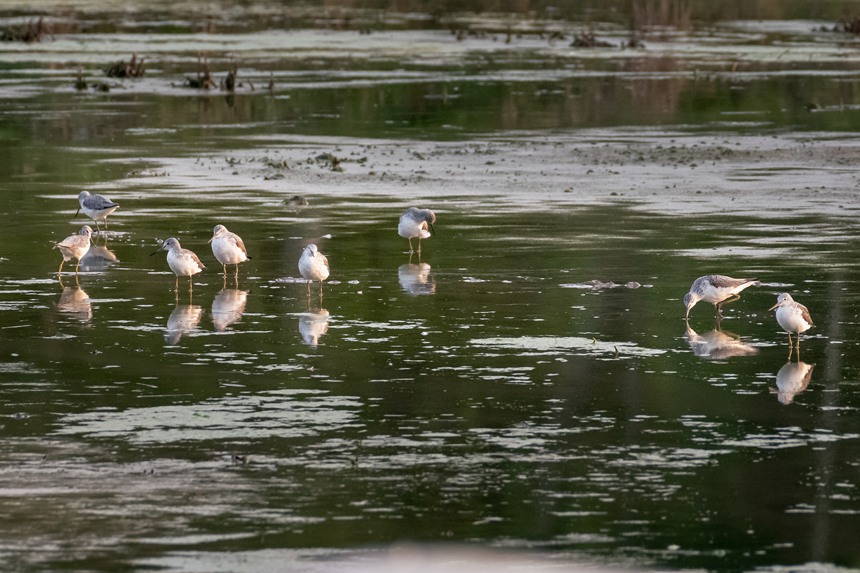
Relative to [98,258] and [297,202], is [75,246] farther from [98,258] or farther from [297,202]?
[297,202]

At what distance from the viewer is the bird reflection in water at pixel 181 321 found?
562 inches

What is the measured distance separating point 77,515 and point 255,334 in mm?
5198

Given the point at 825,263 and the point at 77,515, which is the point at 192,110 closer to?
the point at 825,263

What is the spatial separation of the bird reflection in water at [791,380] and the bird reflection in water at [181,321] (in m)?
4.53

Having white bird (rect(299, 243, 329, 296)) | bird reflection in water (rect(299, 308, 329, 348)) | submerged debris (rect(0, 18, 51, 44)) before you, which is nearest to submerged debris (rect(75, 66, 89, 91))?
submerged debris (rect(0, 18, 51, 44))

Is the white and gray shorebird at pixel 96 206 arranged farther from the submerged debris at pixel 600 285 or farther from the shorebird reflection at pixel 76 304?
the submerged debris at pixel 600 285

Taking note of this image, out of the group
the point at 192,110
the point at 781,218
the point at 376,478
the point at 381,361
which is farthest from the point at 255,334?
the point at 192,110

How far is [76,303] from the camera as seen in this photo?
625 inches

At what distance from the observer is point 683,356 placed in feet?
44.1

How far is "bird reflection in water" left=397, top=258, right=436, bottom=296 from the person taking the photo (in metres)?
16.6

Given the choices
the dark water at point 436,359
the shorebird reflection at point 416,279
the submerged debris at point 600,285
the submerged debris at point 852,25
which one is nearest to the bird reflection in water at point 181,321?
the dark water at point 436,359

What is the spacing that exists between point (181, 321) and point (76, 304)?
135cm

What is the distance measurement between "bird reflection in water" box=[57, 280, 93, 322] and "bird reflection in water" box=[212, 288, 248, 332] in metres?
1.04

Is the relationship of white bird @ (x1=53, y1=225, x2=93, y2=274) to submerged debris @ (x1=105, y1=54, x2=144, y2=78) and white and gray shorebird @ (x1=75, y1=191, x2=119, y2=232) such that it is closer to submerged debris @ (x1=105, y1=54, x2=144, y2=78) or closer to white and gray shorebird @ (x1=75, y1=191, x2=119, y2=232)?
white and gray shorebird @ (x1=75, y1=191, x2=119, y2=232)
